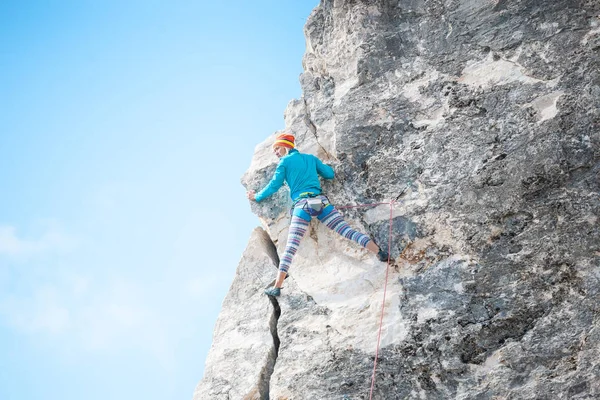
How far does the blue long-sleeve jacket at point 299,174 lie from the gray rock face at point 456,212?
40cm

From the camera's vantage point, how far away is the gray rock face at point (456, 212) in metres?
6.35

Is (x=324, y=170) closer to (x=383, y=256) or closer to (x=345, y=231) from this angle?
(x=345, y=231)

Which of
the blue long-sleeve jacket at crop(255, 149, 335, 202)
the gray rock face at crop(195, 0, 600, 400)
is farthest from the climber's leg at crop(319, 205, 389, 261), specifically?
the blue long-sleeve jacket at crop(255, 149, 335, 202)

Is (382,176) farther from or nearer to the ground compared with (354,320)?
farther from the ground

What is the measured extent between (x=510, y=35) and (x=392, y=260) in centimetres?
417

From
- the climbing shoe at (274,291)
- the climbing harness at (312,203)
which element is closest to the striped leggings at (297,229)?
the climbing harness at (312,203)

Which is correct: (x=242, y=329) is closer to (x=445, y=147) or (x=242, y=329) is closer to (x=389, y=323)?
(x=389, y=323)

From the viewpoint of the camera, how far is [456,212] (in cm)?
720

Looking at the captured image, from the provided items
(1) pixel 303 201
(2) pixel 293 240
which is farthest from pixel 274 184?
(2) pixel 293 240

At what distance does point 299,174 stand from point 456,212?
2.55 m

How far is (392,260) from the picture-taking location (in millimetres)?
7434

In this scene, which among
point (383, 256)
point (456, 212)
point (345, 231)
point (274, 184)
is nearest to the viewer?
point (456, 212)

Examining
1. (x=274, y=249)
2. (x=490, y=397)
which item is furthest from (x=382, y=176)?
(x=490, y=397)

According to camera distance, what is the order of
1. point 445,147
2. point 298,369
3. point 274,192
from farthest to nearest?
point 274,192, point 445,147, point 298,369
